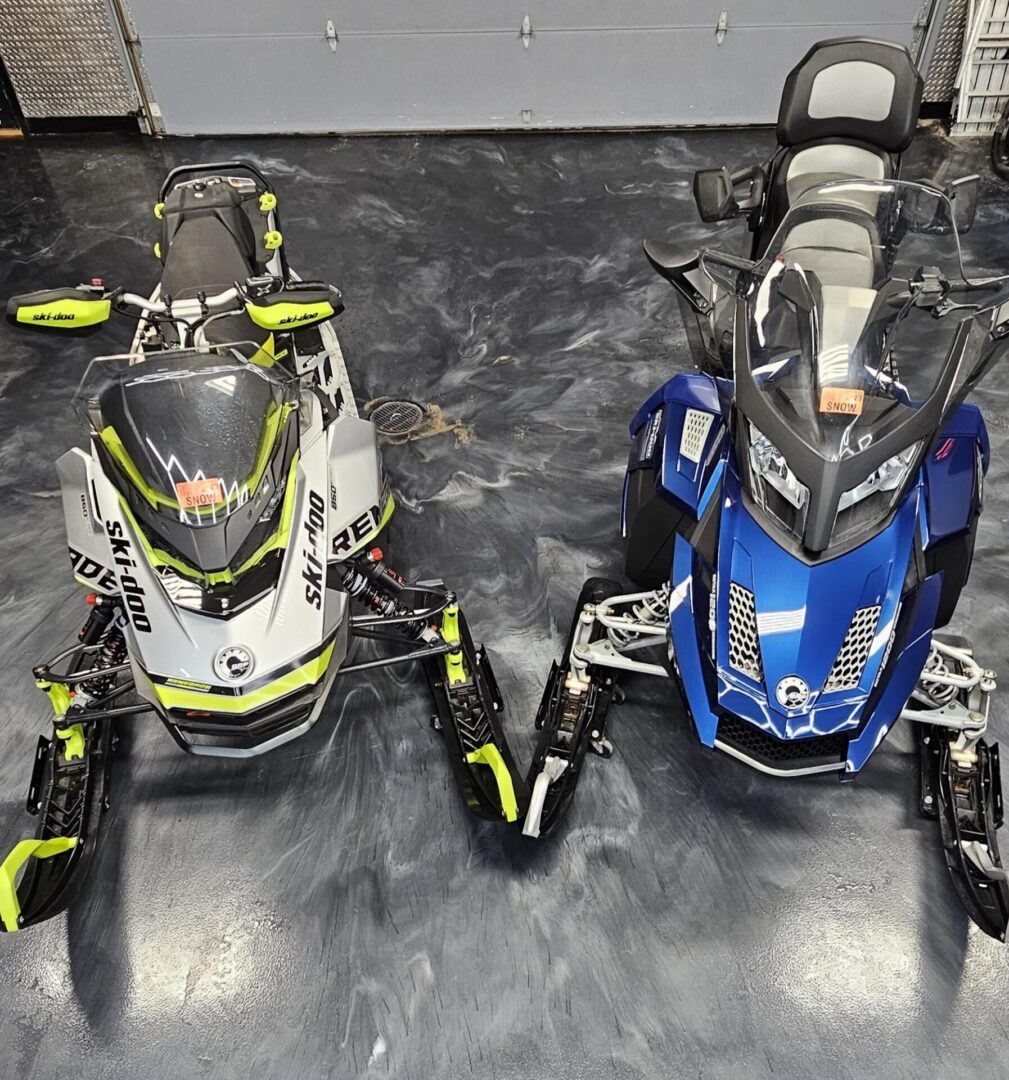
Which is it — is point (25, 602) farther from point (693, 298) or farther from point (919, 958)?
point (919, 958)

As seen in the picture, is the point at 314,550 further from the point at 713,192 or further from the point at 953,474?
the point at 713,192

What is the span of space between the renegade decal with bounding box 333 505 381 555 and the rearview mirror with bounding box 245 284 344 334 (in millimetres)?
605

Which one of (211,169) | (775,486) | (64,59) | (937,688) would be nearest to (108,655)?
(775,486)

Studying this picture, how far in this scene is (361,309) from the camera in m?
4.65

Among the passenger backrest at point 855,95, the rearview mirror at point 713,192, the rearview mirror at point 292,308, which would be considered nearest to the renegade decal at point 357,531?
the rearview mirror at point 292,308

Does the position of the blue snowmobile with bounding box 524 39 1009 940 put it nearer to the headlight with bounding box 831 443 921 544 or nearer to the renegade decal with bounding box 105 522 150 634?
the headlight with bounding box 831 443 921 544

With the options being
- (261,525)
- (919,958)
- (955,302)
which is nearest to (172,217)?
(261,525)

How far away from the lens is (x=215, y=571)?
2199 millimetres

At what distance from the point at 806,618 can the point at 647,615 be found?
824 mm

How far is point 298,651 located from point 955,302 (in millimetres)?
1792

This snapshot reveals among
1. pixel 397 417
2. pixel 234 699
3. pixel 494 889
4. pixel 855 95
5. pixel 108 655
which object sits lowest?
pixel 494 889

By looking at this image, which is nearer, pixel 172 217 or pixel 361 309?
pixel 172 217

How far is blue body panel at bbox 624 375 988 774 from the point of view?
6.48ft

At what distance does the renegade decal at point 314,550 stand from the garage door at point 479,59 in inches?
177
